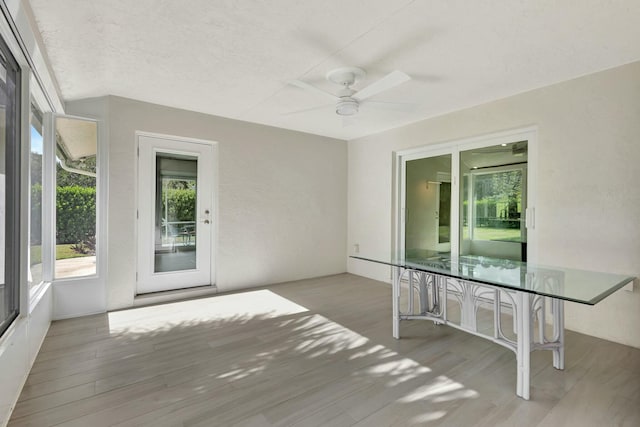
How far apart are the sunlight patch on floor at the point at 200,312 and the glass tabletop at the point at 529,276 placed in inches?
59.0

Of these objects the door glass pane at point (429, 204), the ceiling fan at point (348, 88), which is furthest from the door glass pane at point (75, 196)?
the door glass pane at point (429, 204)

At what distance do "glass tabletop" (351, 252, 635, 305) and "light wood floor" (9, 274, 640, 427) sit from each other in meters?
0.68

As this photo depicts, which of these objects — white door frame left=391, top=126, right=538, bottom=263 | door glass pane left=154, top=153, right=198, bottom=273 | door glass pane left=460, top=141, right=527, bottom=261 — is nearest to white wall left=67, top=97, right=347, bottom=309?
door glass pane left=154, top=153, right=198, bottom=273

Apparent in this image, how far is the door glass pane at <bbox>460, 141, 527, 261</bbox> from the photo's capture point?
3408 mm

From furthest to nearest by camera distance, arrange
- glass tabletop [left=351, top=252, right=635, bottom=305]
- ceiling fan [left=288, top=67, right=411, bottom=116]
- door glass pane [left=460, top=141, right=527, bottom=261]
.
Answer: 1. door glass pane [left=460, top=141, right=527, bottom=261]
2. ceiling fan [left=288, top=67, right=411, bottom=116]
3. glass tabletop [left=351, top=252, right=635, bottom=305]

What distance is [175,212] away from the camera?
3975 millimetres

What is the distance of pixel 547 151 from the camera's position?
10.2 feet

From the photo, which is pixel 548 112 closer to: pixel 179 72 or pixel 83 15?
pixel 179 72

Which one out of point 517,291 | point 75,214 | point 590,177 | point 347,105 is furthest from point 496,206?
point 75,214

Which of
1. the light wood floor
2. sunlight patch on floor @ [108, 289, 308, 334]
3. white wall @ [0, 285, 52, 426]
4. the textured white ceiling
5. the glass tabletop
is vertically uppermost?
the textured white ceiling

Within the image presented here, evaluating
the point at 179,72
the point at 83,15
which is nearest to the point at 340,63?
the point at 179,72

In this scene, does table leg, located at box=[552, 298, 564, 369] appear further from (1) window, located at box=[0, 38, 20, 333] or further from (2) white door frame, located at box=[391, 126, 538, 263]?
(1) window, located at box=[0, 38, 20, 333]

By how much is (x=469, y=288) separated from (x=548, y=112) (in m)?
2.10

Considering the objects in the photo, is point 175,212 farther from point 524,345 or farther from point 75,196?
point 524,345
